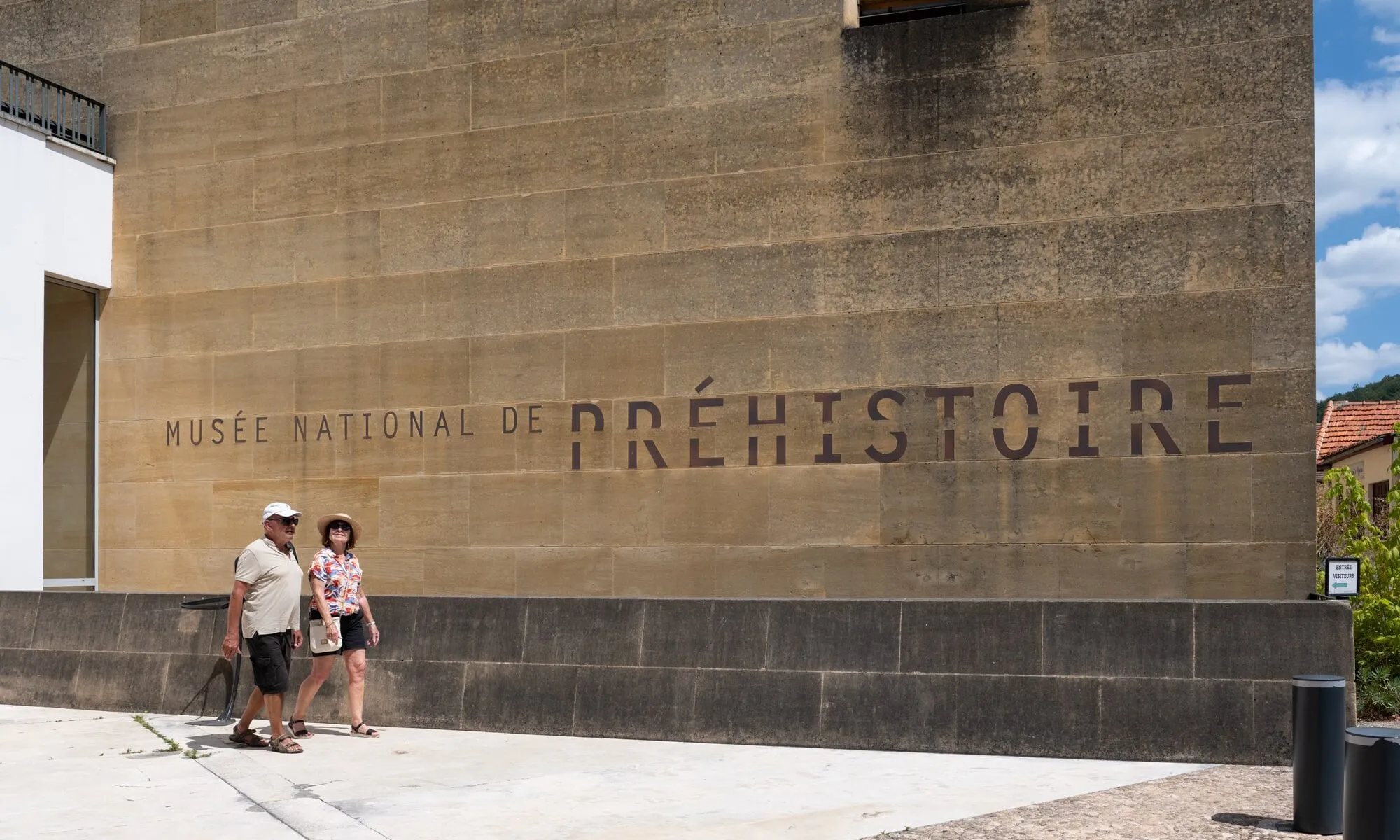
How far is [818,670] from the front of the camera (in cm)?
1122

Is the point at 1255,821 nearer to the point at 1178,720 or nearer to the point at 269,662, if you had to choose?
the point at 1178,720

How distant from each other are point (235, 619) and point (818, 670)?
467 cm

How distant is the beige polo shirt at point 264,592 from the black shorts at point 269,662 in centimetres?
5

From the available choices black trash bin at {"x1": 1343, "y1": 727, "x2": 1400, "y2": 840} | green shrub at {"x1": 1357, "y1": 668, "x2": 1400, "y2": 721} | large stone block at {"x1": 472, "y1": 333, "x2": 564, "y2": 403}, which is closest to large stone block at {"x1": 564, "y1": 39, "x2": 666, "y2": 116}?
large stone block at {"x1": 472, "y1": 333, "x2": 564, "y2": 403}

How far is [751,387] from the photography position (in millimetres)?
14062

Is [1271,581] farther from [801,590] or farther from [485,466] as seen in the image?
[485,466]

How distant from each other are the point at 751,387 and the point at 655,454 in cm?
125

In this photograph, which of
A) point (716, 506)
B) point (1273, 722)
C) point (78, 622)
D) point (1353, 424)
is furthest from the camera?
point (1353, 424)

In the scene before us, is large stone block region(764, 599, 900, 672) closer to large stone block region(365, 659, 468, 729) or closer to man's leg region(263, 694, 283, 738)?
large stone block region(365, 659, 468, 729)

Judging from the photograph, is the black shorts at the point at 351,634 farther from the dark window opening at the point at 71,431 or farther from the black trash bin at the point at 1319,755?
the black trash bin at the point at 1319,755

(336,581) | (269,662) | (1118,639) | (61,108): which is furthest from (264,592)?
(61,108)

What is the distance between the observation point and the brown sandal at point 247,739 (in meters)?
11.0

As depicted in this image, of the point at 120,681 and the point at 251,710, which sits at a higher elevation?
the point at 251,710

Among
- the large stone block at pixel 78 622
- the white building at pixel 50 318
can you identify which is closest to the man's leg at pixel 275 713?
the large stone block at pixel 78 622
